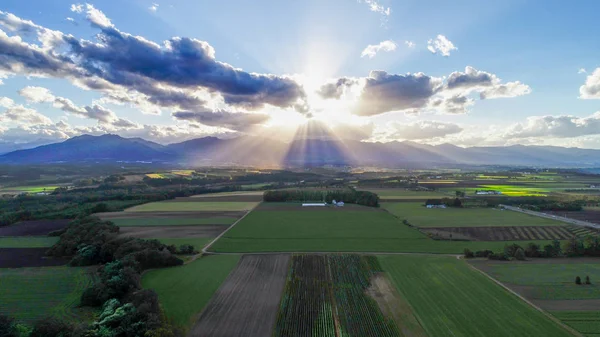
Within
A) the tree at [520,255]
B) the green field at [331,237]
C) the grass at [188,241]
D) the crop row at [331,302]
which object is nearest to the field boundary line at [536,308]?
the tree at [520,255]

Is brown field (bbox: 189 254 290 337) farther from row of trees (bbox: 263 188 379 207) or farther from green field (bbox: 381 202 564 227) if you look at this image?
row of trees (bbox: 263 188 379 207)

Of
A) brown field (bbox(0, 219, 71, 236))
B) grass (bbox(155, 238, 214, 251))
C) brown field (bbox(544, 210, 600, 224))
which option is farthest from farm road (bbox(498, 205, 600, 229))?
brown field (bbox(0, 219, 71, 236))

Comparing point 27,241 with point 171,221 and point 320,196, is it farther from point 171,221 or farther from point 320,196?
point 320,196

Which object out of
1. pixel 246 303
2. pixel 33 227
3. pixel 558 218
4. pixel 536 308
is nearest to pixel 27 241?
pixel 33 227

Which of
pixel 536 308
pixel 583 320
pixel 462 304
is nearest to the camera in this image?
pixel 583 320

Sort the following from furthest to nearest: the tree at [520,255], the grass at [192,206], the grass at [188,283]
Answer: the grass at [192,206] → the tree at [520,255] → the grass at [188,283]

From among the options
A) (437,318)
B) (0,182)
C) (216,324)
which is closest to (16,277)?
(216,324)

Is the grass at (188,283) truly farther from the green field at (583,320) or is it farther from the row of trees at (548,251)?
the row of trees at (548,251)
